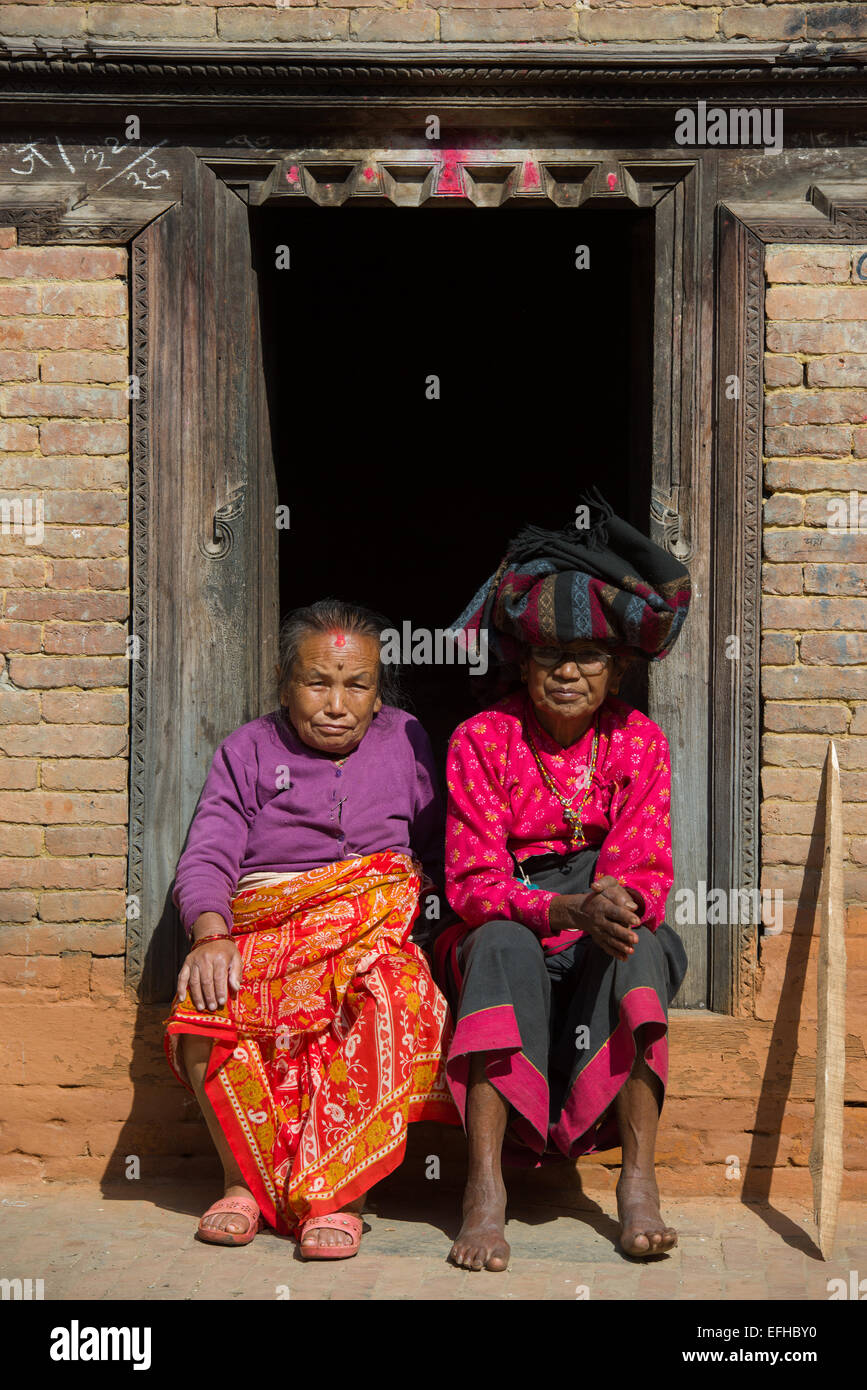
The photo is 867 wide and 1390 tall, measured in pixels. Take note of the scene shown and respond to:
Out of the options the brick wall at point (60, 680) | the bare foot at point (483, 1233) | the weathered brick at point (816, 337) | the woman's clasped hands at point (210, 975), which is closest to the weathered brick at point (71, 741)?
the brick wall at point (60, 680)

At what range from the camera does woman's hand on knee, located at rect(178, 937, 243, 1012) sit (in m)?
3.67

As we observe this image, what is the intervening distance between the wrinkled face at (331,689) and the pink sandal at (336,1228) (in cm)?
128

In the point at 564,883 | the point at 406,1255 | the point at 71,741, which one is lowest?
the point at 406,1255

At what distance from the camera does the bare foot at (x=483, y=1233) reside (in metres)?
3.45

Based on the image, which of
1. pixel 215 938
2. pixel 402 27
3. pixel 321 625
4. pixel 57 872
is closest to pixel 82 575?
pixel 321 625

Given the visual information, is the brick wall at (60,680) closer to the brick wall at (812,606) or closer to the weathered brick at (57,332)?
the weathered brick at (57,332)

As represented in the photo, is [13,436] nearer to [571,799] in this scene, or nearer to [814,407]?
[571,799]

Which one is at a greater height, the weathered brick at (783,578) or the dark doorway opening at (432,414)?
the dark doorway opening at (432,414)

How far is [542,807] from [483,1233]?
113 centimetres

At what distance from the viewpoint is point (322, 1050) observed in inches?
147

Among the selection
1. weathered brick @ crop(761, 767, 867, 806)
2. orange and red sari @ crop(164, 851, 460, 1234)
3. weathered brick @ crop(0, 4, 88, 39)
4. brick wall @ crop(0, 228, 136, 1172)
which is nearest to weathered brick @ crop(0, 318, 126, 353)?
brick wall @ crop(0, 228, 136, 1172)

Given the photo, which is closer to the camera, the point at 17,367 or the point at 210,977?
the point at 210,977

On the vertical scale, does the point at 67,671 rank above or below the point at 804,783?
above

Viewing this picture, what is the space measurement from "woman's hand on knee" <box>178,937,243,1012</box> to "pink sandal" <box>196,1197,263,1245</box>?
20.6 inches
